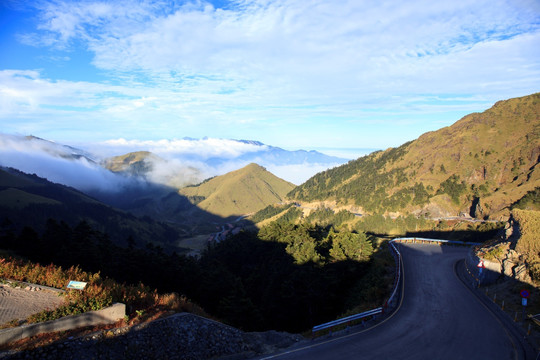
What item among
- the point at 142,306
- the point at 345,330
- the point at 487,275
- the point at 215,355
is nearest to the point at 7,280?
the point at 142,306

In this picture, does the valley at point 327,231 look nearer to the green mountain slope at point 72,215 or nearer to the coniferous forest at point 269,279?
the coniferous forest at point 269,279

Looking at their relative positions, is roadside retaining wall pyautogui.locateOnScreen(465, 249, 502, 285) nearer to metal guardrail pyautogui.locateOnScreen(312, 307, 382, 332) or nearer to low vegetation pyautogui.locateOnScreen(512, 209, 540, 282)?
low vegetation pyautogui.locateOnScreen(512, 209, 540, 282)

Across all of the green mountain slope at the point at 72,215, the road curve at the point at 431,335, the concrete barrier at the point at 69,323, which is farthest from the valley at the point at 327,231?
the road curve at the point at 431,335

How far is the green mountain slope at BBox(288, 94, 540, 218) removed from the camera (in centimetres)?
8912

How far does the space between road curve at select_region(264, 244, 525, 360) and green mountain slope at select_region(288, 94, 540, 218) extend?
66.1 metres

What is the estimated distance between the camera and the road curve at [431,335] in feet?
52.6

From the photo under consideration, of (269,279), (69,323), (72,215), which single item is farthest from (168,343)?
(72,215)

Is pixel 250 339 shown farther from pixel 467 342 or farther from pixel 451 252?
pixel 451 252

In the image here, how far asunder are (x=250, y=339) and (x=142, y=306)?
583 centimetres

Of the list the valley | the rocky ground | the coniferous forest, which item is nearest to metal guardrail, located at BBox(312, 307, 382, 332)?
the rocky ground

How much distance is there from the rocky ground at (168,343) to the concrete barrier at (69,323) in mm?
878

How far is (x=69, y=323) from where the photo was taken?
1259 centimetres

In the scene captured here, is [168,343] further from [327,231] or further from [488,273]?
[327,231]

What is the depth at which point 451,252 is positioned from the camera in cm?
4453
